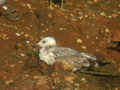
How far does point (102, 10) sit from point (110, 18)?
1.81 ft

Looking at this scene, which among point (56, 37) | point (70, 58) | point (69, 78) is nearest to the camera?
point (69, 78)

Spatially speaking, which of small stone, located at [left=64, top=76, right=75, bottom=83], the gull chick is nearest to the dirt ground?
small stone, located at [left=64, top=76, right=75, bottom=83]

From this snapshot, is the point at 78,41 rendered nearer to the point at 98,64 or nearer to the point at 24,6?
the point at 98,64

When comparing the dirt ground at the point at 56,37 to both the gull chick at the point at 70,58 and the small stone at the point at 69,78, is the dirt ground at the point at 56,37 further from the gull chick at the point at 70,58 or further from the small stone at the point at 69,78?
the gull chick at the point at 70,58

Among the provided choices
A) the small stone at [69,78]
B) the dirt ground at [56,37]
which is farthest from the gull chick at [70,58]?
the small stone at [69,78]

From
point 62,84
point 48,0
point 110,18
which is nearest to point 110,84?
point 62,84

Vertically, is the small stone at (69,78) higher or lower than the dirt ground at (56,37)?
lower

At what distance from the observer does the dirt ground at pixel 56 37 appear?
14.8ft

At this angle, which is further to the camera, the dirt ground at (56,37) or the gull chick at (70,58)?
the gull chick at (70,58)

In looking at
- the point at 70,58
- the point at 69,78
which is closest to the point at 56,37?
the point at 70,58

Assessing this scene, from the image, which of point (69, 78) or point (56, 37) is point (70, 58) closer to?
point (69, 78)

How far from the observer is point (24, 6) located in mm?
6902

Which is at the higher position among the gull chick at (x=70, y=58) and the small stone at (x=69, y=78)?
the gull chick at (x=70, y=58)

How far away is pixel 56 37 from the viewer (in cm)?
616
